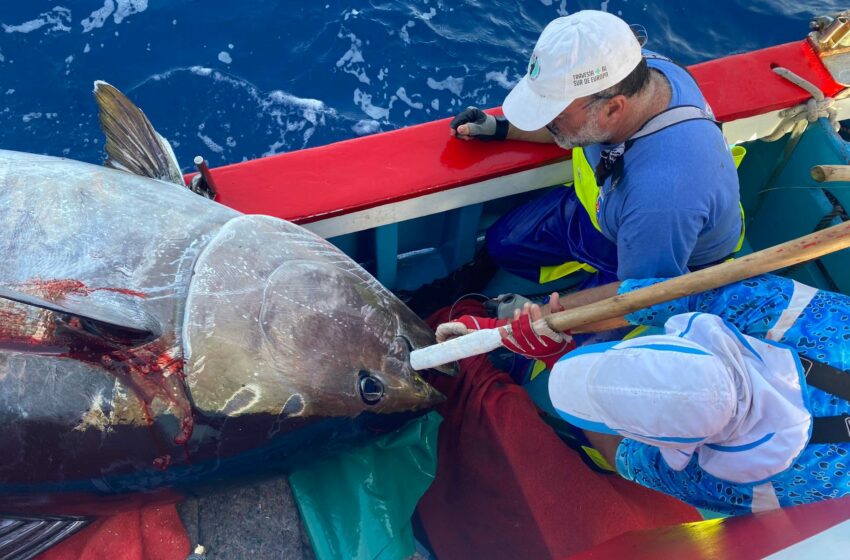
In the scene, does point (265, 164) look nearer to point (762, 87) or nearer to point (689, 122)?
point (689, 122)

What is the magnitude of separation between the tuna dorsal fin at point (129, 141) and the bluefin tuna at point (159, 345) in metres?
0.02

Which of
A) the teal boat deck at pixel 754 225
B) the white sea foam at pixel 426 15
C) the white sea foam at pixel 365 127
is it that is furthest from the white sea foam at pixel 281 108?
the teal boat deck at pixel 754 225

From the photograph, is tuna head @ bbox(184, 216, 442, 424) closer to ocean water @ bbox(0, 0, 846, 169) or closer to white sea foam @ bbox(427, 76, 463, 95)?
ocean water @ bbox(0, 0, 846, 169)

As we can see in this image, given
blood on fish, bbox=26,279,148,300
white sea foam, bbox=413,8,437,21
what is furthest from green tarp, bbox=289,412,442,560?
white sea foam, bbox=413,8,437,21

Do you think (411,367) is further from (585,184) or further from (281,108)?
(281,108)

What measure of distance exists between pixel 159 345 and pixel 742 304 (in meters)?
1.83

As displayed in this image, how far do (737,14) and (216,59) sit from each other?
435 cm

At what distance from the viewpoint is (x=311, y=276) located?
7.98ft

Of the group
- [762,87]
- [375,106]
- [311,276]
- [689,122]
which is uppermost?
[689,122]

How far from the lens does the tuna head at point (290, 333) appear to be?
7.22ft

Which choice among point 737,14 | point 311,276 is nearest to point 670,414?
point 311,276

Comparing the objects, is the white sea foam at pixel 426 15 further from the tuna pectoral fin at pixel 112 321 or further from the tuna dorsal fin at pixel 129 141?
the tuna pectoral fin at pixel 112 321

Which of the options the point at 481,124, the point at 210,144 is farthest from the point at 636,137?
the point at 210,144

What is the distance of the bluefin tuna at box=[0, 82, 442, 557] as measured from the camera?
6.87 feet
